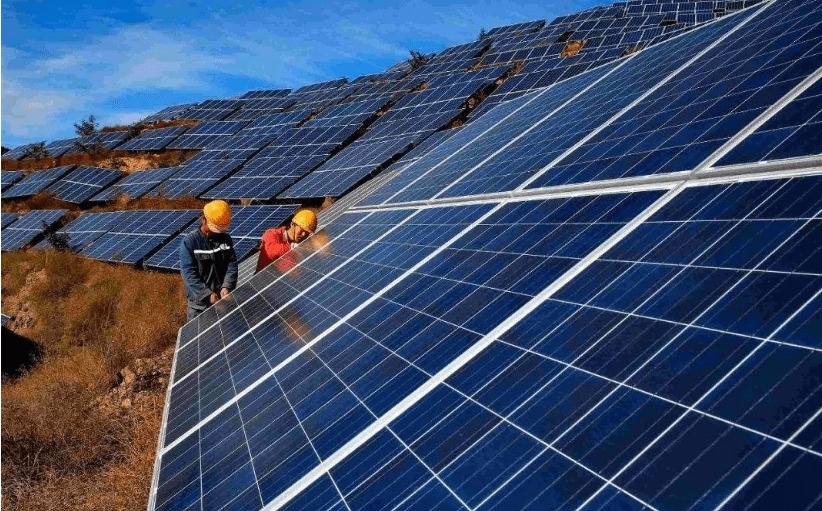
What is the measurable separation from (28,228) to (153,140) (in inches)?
618

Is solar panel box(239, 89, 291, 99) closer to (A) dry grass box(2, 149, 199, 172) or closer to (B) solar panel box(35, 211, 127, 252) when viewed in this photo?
(A) dry grass box(2, 149, 199, 172)

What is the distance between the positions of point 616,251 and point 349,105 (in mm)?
35151

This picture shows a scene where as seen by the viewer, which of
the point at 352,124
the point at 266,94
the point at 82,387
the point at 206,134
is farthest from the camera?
the point at 266,94

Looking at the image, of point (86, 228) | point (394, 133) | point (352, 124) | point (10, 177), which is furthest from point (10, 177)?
point (394, 133)

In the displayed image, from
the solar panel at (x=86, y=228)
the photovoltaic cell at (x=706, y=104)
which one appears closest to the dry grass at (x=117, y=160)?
the solar panel at (x=86, y=228)

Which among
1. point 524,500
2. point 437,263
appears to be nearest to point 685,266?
point 524,500

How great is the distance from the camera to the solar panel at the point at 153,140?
148 feet

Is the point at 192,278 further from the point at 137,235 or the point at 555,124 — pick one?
the point at 137,235

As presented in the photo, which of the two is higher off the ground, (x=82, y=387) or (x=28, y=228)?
(x=28, y=228)

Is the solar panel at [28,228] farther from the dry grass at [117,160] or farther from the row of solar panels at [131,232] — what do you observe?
the dry grass at [117,160]

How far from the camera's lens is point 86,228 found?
3012 cm

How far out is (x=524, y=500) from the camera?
292 centimetres

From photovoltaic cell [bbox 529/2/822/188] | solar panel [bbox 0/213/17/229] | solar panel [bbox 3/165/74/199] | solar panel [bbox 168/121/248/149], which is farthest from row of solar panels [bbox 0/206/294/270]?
photovoltaic cell [bbox 529/2/822/188]

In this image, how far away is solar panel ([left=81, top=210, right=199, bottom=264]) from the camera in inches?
939
